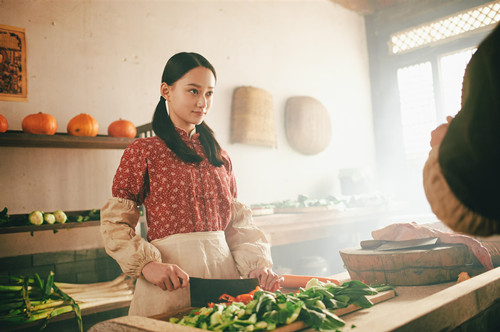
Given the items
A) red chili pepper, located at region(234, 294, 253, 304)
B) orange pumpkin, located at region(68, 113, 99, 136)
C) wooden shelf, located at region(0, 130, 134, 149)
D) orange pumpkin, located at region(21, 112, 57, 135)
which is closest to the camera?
red chili pepper, located at region(234, 294, 253, 304)

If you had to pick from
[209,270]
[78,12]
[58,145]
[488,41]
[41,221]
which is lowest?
[209,270]

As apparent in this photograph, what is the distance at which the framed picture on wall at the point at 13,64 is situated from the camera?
3.01m

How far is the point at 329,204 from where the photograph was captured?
14.7ft

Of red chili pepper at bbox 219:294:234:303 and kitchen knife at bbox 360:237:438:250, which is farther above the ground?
kitchen knife at bbox 360:237:438:250

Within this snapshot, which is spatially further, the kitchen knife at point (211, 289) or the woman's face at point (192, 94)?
the woman's face at point (192, 94)

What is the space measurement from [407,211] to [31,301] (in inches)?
210

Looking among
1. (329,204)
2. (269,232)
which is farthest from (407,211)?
(269,232)

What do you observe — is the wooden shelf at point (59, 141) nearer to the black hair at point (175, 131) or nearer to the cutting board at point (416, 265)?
the black hair at point (175, 131)

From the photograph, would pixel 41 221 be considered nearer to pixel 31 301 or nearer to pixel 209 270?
pixel 31 301

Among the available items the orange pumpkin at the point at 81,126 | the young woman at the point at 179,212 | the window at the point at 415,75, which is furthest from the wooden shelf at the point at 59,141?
the window at the point at 415,75

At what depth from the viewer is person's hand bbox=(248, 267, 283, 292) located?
160cm

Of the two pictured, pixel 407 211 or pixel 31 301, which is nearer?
pixel 31 301

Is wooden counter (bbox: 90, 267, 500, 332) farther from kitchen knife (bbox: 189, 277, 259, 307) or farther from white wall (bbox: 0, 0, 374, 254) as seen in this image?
white wall (bbox: 0, 0, 374, 254)

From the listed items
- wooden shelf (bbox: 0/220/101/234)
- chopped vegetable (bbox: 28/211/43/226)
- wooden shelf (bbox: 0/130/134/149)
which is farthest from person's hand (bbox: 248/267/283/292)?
wooden shelf (bbox: 0/130/134/149)
